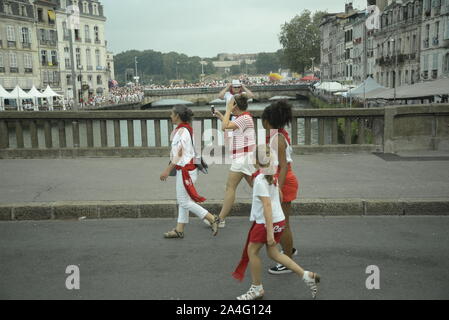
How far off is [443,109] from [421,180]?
331 centimetres

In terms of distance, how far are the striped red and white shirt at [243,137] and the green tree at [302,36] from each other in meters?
102

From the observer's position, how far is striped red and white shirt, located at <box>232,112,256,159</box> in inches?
227

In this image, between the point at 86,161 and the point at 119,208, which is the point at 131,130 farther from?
the point at 119,208

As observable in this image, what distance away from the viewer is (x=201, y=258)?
16.5 feet

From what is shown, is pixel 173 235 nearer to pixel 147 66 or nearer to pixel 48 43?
pixel 48 43

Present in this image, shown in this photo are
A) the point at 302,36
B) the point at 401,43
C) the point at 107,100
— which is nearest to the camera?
the point at 401,43

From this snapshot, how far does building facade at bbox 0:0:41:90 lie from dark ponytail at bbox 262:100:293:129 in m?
60.4

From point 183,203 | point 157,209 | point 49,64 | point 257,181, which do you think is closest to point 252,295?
point 257,181

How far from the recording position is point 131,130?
1075 cm

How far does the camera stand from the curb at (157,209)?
6613 millimetres

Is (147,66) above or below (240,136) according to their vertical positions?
above

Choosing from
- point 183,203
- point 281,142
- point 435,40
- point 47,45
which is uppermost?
point 47,45

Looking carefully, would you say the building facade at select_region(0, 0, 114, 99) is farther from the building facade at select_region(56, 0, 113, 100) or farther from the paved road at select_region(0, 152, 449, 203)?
the paved road at select_region(0, 152, 449, 203)

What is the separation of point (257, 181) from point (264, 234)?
45 centimetres
